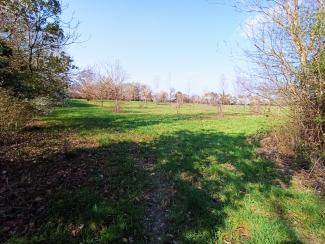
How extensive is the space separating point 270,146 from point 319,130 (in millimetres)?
3282

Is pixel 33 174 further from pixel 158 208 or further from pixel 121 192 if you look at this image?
pixel 158 208

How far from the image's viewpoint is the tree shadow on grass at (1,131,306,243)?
5035 millimetres

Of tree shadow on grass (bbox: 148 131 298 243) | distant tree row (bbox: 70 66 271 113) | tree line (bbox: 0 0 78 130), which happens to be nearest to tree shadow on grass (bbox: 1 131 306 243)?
tree shadow on grass (bbox: 148 131 298 243)

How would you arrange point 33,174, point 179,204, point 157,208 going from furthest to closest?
point 33,174 → point 179,204 → point 157,208

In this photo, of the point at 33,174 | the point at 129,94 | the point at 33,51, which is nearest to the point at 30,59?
the point at 33,51

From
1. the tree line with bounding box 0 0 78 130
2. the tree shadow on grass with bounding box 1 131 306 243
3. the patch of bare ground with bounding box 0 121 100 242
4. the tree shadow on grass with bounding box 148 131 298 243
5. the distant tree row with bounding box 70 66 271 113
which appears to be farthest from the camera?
the distant tree row with bounding box 70 66 271 113

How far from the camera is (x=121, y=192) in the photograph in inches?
257

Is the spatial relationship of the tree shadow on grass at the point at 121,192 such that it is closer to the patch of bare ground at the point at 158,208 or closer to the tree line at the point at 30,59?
the patch of bare ground at the point at 158,208

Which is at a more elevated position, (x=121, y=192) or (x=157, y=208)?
(x=121, y=192)

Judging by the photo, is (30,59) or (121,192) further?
(30,59)

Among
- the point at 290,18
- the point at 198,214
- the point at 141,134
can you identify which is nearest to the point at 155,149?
the point at 141,134

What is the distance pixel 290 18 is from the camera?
30.9 feet

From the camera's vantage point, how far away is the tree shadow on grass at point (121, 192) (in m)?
5.04

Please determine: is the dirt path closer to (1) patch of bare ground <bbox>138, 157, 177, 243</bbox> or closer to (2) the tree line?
(1) patch of bare ground <bbox>138, 157, 177, 243</bbox>
